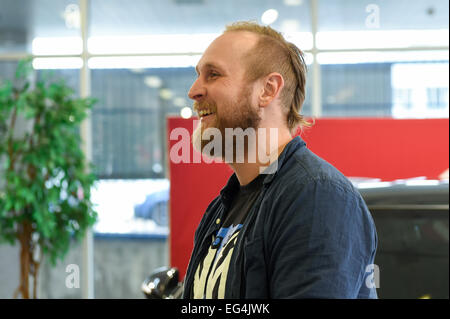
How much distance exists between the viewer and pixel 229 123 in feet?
3.01

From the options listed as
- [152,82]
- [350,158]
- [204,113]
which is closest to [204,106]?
[204,113]

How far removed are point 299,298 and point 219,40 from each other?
20.0 inches

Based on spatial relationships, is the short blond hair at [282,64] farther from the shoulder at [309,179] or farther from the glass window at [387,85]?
the glass window at [387,85]

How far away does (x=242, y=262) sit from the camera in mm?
790

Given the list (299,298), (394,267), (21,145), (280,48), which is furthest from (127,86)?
(299,298)

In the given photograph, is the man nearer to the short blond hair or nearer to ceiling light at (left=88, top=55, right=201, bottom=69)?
the short blond hair

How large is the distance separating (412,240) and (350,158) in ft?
2.62

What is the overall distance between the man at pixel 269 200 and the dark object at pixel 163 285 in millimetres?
551

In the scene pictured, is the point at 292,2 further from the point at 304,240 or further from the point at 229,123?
the point at 304,240

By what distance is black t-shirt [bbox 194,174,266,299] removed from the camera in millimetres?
834

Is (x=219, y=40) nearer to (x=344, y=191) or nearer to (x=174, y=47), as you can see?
(x=344, y=191)

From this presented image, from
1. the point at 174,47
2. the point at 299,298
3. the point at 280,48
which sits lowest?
the point at 299,298

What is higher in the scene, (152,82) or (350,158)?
(152,82)

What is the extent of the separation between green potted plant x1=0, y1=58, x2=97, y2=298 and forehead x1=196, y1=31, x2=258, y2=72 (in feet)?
9.58
